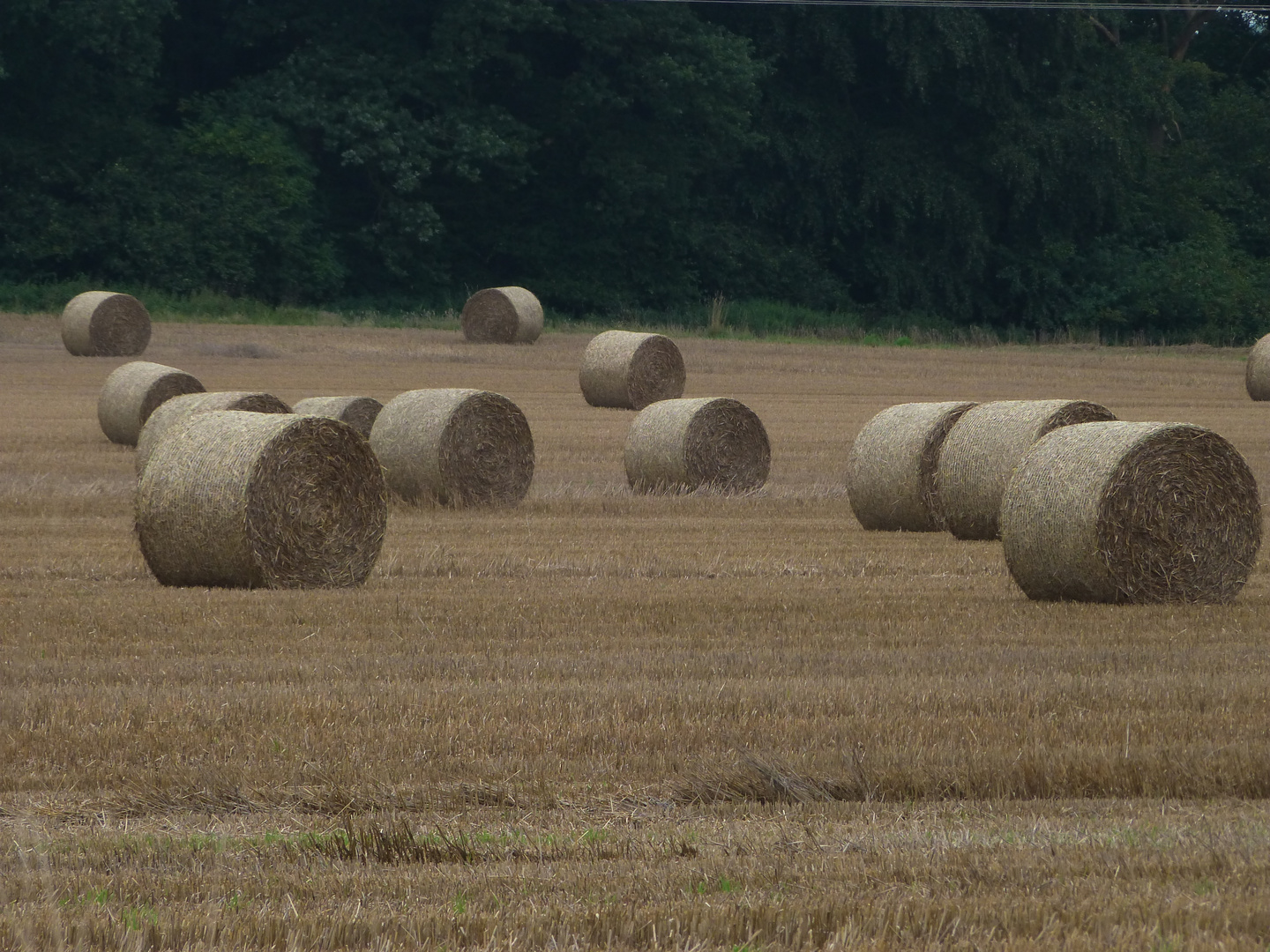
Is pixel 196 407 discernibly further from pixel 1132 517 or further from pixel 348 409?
pixel 1132 517

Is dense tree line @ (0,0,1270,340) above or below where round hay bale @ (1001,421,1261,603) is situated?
above

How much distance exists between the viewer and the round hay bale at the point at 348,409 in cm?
1628

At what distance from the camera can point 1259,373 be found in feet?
86.7

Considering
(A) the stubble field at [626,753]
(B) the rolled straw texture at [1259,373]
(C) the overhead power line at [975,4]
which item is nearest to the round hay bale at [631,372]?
(B) the rolled straw texture at [1259,373]

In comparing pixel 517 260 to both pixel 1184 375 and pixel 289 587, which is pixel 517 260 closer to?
pixel 1184 375

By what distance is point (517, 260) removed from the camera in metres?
47.3

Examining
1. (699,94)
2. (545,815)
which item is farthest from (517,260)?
(545,815)

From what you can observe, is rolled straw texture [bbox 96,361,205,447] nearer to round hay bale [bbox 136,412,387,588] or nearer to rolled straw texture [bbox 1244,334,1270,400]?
round hay bale [bbox 136,412,387,588]

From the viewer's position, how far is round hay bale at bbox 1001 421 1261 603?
9.88m

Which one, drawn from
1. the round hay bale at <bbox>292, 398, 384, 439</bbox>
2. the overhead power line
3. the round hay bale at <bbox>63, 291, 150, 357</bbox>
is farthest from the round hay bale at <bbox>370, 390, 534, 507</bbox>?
the overhead power line

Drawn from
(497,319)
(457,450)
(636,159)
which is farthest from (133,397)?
(636,159)

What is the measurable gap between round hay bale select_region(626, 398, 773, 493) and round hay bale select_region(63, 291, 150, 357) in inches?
593

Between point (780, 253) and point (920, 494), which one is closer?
point (920, 494)

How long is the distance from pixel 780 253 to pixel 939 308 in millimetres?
4556
